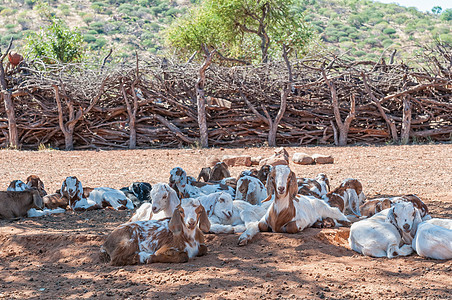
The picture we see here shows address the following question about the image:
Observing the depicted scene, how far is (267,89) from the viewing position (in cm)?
1449

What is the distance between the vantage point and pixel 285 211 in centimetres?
537

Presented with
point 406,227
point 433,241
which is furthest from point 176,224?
point 433,241

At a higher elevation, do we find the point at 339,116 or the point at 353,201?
the point at 339,116

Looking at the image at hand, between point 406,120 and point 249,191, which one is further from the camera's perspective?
point 406,120

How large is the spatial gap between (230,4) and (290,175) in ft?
57.9

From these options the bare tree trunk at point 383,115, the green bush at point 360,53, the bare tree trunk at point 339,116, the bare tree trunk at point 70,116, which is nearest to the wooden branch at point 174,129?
the bare tree trunk at point 70,116

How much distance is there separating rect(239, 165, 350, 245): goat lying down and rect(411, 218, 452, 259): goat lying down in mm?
1201

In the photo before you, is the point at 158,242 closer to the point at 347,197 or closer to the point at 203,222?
the point at 203,222

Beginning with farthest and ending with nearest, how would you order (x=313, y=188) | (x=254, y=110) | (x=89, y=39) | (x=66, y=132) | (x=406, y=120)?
(x=89, y=39) < (x=66, y=132) < (x=254, y=110) < (x=406, y=120) < (x=313, y=188)

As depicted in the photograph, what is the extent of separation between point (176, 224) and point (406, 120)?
10.7 meters

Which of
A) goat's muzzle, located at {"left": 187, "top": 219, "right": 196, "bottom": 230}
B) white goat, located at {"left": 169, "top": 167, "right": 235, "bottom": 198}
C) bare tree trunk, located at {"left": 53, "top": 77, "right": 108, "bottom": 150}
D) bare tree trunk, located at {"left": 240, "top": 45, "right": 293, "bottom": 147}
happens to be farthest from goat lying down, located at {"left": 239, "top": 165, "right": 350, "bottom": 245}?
bare tree trunk, located at {"left": 53, "top": 77, "right": 108, "bottom": 150}

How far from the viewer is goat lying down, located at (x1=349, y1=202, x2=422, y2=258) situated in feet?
15.5

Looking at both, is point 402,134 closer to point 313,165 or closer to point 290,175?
point 313,165

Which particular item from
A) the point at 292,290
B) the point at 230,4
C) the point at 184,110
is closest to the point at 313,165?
the point at 184,110
